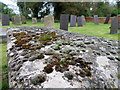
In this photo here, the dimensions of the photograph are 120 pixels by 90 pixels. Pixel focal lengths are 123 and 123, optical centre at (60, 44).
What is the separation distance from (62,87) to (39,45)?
123cm

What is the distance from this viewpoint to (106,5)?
95.1 feet

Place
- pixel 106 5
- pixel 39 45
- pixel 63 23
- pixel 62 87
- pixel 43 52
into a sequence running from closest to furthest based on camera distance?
pixel 62 87, pixel 43 52, pixel 39 45, pixel 63 23, pixel 106 5

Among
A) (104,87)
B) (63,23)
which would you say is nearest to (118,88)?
(104,87)

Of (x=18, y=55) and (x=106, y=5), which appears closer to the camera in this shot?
(x=18, y=55)

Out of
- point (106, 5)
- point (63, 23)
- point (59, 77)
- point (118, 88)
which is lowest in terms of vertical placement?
point (118, 88)

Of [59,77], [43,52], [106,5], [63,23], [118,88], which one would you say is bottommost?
[118,88]

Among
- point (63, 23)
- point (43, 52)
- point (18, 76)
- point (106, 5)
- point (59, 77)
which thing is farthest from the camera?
point (106, 5)

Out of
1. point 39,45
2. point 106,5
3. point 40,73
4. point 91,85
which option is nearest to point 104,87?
point 91,85

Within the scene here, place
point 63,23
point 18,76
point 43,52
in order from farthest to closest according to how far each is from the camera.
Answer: point 63,23 < point 43,52 < point 18,76

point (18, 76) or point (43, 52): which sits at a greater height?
point (43, 52)

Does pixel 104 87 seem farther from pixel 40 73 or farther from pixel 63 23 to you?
pixel 63 23

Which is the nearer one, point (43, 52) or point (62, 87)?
point (62, 87)

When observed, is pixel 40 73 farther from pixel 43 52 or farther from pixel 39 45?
pixel 39 45

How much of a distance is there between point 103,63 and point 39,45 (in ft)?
3.90
